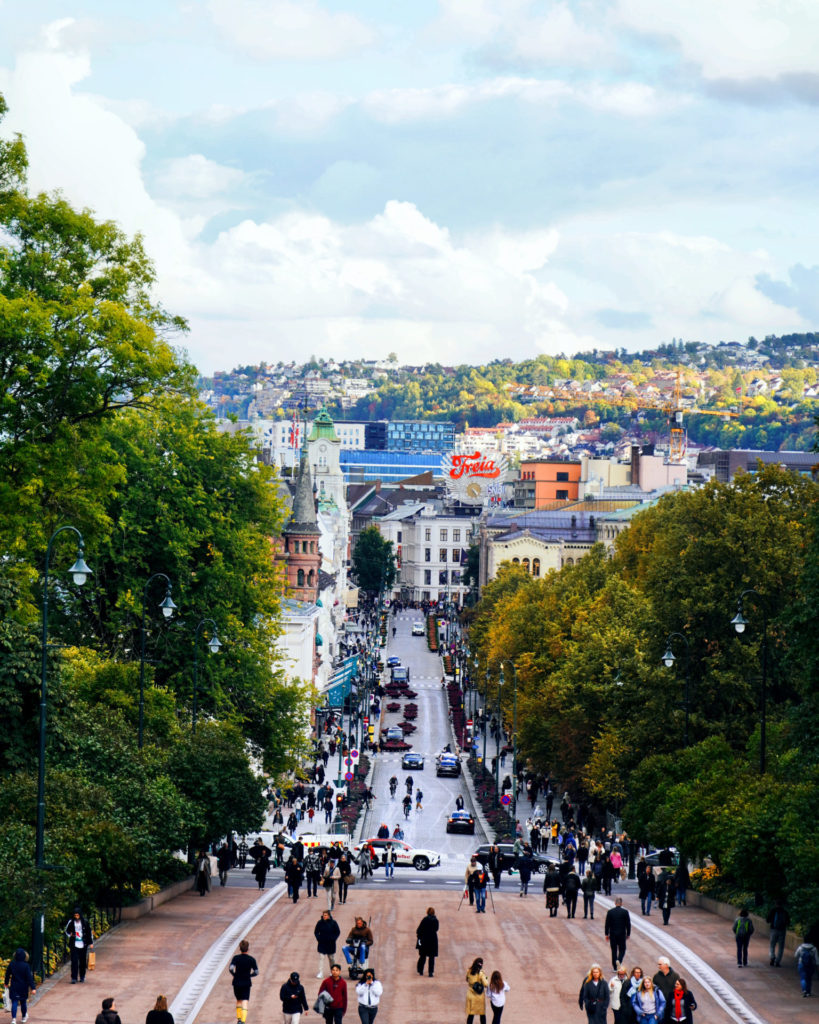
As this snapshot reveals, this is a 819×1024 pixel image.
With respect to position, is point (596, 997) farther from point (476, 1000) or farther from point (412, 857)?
point (412, 857)

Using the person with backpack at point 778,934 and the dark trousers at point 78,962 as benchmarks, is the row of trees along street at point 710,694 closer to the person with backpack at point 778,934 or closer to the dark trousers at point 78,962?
the person with backpack at point 778,934

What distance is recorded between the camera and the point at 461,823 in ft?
252

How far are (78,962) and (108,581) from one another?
2888 cm

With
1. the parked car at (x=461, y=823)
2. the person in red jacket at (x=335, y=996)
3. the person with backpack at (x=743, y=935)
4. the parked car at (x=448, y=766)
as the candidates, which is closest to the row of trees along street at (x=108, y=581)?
the person in red jacket at (x=335, y=996)

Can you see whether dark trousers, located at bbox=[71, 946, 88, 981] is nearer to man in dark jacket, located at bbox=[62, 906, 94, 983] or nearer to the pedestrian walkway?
man in dark jacket, located at bbox=[62, 906, 94, 983]

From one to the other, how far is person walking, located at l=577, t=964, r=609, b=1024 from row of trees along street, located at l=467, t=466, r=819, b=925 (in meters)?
7.80

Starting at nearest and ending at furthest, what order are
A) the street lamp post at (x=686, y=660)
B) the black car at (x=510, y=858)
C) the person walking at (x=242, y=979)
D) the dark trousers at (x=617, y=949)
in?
the person walking at (x=242, y=979), the dark trousers at (x=617, y=949), the street lamp post at (x=686, y=660), the black car at (x=510, y=858)

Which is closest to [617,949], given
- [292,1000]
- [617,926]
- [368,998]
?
[617,926]

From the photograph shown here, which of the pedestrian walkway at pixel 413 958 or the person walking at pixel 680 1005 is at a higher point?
the person walking at pixel 680 1005

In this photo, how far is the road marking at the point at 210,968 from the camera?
29.5 meters

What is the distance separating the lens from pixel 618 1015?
27.1 meters

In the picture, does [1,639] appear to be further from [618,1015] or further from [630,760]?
[630,760]

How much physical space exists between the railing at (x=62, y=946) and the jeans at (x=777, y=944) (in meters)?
13.5

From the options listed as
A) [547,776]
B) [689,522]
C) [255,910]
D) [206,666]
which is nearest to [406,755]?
[547,776]
